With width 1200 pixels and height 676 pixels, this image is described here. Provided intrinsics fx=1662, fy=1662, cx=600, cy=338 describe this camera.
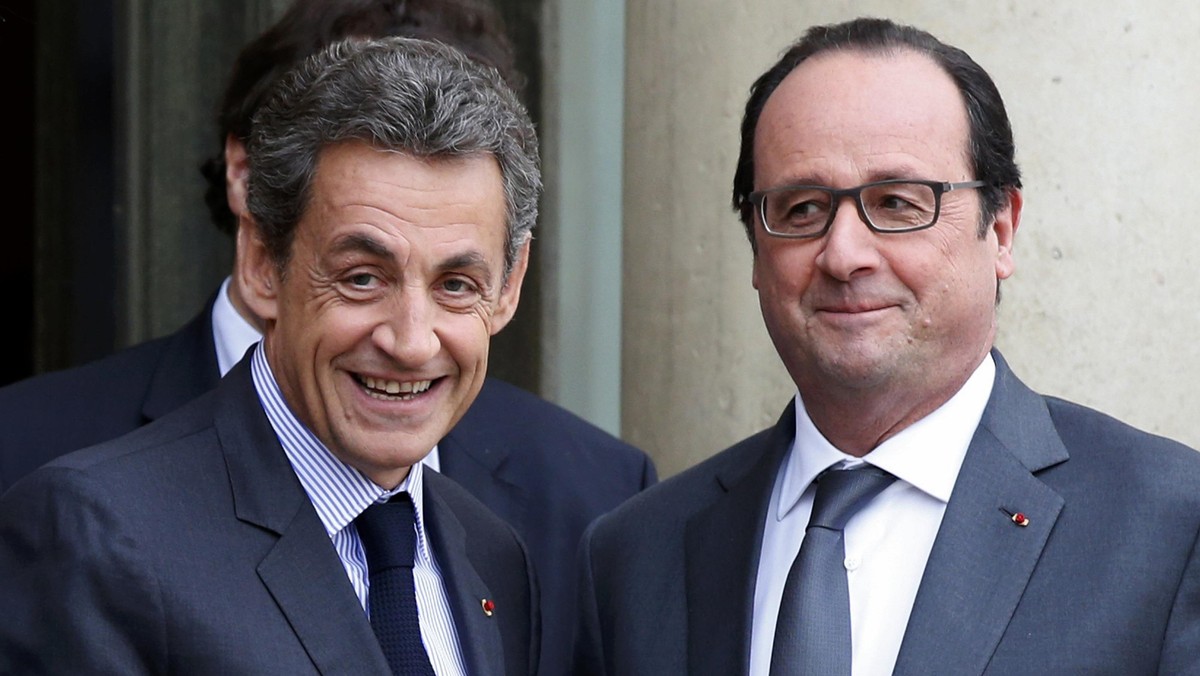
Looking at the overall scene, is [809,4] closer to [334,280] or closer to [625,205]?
[625,205]

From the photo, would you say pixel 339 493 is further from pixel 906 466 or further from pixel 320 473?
pixel 906 466

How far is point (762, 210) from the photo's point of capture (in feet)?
9.68

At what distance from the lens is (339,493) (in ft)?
8.95

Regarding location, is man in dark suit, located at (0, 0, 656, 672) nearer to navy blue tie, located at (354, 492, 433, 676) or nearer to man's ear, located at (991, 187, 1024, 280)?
navy blue tie, located at (354, 492, 433, 676)

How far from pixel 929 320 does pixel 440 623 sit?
978mm

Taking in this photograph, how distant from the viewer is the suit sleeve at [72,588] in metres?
2.35

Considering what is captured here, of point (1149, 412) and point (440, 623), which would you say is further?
point (1149, 412)

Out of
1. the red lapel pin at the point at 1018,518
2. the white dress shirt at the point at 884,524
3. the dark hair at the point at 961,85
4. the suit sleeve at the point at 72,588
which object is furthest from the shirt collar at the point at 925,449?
the suit sleeve at the point at 72,588

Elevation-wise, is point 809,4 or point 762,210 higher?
point 809,4

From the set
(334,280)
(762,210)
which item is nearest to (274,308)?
(334,280)

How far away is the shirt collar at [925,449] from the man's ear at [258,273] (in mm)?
964

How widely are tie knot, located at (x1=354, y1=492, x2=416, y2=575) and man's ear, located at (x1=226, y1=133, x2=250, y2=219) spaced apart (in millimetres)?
1041

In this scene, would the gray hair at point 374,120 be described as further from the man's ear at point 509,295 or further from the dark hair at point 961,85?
the dark hair at point 961,85

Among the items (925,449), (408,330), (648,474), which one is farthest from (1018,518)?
(648,474)
